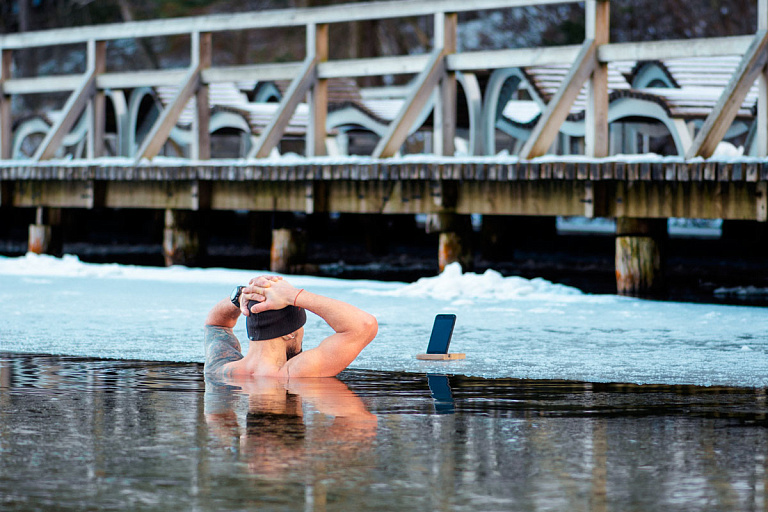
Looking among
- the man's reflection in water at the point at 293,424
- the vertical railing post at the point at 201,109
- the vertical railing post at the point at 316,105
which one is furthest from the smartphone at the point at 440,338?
the vertical railing post at the point at 201,109

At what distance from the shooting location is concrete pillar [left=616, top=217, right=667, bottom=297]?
14586mm

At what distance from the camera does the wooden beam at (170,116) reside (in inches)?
724

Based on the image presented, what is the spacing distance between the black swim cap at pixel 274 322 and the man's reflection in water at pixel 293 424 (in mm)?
283

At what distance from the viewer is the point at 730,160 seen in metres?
13.2

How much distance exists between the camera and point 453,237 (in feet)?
54.0

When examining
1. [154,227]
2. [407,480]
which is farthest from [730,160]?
[154,227]

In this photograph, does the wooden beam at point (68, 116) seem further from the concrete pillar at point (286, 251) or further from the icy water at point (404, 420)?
the icy water at point (404, 420)

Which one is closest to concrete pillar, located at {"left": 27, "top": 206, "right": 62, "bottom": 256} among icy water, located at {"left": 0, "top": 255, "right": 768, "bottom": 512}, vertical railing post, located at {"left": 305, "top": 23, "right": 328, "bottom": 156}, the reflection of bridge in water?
the reflection of bridge in water

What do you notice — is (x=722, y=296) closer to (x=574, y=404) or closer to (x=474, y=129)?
(x=474, y=129)

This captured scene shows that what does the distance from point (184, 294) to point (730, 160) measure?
554cm

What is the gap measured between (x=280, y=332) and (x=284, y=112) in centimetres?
976

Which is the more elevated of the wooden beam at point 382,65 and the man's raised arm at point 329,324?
the wooden beam at point 382,65

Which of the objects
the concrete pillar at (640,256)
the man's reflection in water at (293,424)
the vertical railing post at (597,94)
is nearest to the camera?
the man's reflection in water at (293,424)

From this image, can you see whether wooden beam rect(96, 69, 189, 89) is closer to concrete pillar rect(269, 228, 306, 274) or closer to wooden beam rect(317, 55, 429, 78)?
concrete pillar rect(269, 228, 306, 274)
